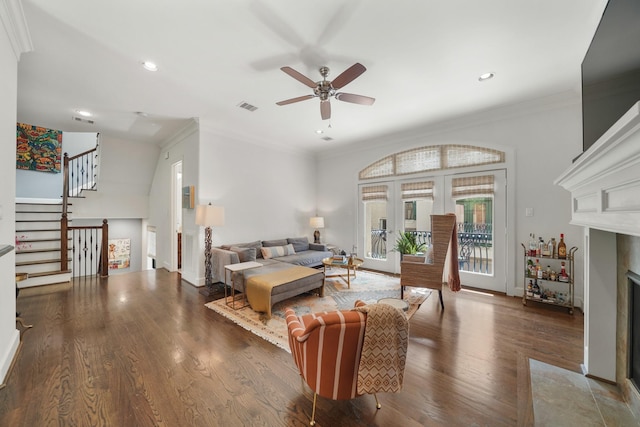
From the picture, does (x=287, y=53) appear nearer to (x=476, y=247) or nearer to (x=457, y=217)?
(x=457, y=217)

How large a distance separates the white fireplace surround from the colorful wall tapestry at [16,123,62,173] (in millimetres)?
8791

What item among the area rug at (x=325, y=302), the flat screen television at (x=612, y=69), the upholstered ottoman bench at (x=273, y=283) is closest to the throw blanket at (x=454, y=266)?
the area rug at (x=325, y=302)

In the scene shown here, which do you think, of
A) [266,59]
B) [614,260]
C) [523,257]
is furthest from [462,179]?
[266,59]

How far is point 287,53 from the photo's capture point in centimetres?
249

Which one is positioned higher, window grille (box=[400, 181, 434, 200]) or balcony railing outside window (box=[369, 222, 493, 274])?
window grille (box=[400, 181, 434, 200])

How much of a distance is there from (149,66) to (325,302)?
3.73m

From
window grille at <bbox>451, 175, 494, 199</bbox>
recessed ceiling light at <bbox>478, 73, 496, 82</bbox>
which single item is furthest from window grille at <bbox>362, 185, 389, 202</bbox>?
recessed ceiling light at <bbox>478, 73, 496, 82</bbox>

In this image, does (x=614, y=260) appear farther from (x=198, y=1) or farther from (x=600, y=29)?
(x=198, y=1)

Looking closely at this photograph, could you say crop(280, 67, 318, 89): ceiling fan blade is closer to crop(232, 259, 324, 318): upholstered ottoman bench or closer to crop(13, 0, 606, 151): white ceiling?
crop(13, 0, 606, 151): white ceiling

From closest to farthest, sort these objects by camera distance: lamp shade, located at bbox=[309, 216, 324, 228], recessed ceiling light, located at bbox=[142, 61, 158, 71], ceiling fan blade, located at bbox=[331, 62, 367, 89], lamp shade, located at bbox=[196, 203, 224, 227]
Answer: ceiling fan blade, located at bbox=[331, 62, 367, 89]
recessed ceiling light, located at bbox=[142, 61, 158, 71]
lamp shade, located at bbox=[196, 203, 224, 227]
lamp shade, located at bbox=[309, 216, 324, 228]

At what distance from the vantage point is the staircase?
4.23 metres

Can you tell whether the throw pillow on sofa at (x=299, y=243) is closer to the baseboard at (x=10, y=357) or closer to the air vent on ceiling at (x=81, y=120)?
the baseboard at (x=10, y=357)

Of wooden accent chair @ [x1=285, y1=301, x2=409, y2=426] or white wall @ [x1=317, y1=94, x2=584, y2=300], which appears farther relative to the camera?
white wall @ [x1=317, y1=94, x2=584, y2=300]

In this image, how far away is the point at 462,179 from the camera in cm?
430
